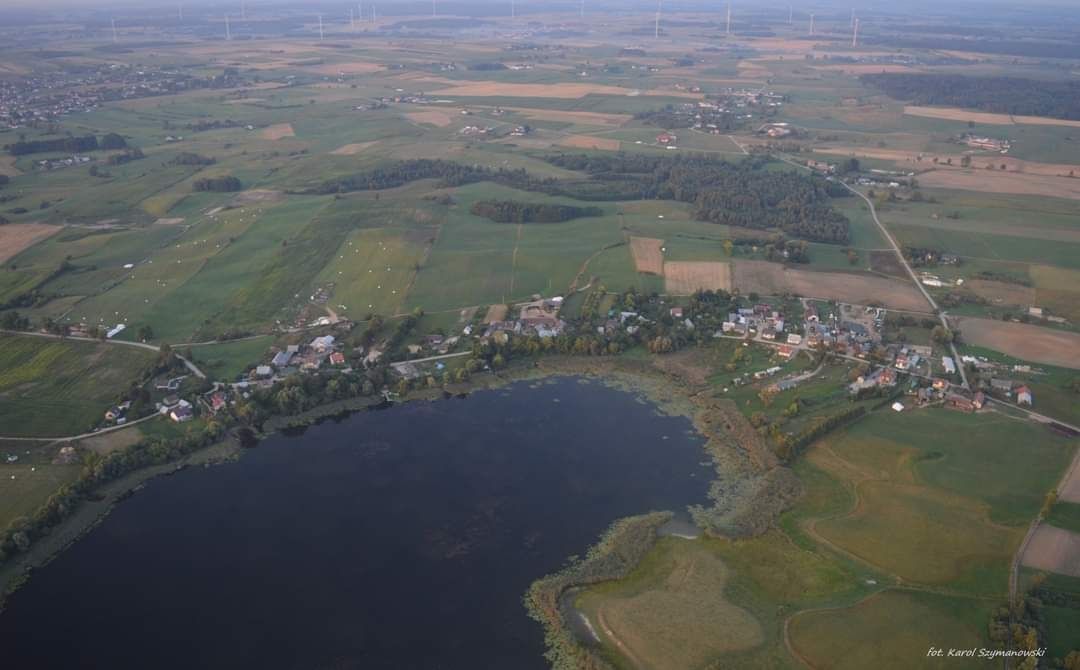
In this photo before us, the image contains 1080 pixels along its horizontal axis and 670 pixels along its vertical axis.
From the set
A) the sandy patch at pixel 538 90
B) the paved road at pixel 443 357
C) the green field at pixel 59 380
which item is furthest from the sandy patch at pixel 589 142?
the green field at pixel 59 380

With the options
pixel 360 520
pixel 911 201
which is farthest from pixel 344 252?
pixel 911 201

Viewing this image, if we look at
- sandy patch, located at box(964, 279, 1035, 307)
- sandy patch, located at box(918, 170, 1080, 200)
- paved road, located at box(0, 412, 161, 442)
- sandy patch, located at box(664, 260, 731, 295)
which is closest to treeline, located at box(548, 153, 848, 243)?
sandy patch, located at box(664, 260, 731, 295)

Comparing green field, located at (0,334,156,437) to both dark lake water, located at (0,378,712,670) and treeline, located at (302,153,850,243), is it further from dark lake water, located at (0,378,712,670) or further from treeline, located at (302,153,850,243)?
treeline, located at (302,153,850,243)

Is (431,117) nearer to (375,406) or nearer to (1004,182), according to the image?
(1004,182)

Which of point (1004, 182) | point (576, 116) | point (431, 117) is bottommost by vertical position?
point (1004, 182)

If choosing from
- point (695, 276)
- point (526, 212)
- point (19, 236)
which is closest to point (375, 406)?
point (695, 276)

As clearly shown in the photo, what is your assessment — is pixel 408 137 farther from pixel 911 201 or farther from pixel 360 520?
pixel 360 520
